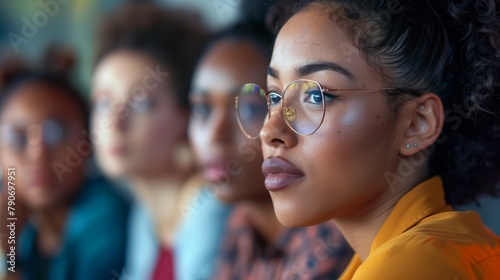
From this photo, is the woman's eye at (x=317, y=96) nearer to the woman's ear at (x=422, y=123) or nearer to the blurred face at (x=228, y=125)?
the woman's ear at (x=422, y=123)

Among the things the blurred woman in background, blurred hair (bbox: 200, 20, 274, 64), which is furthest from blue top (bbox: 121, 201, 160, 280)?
blurred hair (bbox: 200, 20, 274, 64)

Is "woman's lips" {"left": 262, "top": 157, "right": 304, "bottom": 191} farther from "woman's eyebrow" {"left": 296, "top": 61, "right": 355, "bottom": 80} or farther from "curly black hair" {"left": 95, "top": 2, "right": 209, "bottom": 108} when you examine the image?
"curly black hair" {"left": 95, "top": 2, "right": 209, "bottom": 108}

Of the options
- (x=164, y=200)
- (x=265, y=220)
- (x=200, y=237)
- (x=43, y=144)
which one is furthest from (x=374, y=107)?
(x=43, y=144)

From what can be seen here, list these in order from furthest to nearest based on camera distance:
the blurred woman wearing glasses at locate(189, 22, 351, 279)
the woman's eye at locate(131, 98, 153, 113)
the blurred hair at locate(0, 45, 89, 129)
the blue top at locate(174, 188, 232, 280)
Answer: the blurred hair at locate(0, 45, 89, 129) → the woman's eye at locate(131, 98, 153, 113) → the blue top at locate(174, 188, 232, 280) → the blurred woman wearing glasses at locate(189, 22, 351, 279)

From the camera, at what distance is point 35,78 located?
6.40ft

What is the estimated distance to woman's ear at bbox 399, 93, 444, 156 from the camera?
3.03 feet

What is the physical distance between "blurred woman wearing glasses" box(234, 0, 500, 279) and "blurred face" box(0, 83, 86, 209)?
1060mm

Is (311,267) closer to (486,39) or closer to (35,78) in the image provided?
(486,39)

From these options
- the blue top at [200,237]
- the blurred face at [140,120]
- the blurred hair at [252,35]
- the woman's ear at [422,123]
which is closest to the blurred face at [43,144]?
the blurred face at [140,120]

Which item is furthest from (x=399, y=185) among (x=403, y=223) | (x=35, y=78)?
(x=35, y=78)

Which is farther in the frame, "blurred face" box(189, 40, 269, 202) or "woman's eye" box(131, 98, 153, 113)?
"woman's eye" box(131, 98, 153, 113)

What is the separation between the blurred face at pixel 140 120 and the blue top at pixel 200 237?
138mm

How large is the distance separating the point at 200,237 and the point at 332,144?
92 centimetres

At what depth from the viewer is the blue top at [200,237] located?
1709 mm
